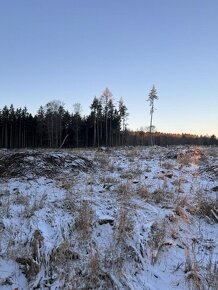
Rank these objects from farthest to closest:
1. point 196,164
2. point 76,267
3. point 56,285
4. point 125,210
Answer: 1. point 196,164
2. point 125,210
3. point 76,267
4. point 56,285

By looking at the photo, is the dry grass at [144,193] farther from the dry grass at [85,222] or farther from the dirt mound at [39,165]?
the dirt mound at [39,165]

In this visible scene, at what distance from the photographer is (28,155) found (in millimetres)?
8930

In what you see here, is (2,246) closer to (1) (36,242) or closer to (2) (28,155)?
(1) (36,242)

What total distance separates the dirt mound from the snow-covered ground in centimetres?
38

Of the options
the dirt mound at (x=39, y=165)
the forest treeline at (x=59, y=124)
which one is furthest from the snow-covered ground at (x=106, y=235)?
the forest treeline at (x=59, y=124)

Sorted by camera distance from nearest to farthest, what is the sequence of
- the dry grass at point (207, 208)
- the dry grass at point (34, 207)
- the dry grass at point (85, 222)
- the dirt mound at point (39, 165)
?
1. the dry grass at point (85, 222)
2. the dry grass at point (34, 207)
3. the dry grass at point (207, 208)
4. the dirt mound at point (39, 165)

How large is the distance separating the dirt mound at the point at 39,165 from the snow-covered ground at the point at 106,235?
1.25 ft

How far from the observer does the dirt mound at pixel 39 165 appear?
7.62m

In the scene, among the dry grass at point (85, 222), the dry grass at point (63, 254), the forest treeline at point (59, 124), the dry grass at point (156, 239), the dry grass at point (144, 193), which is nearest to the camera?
the dry grass at point (63, 254)

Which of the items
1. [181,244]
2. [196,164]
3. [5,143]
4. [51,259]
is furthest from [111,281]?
[5,143]

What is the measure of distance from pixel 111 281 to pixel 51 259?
2.69 ft

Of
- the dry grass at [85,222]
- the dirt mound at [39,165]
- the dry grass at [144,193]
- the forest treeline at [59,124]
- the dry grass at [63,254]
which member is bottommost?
the dry grass at [63,254]

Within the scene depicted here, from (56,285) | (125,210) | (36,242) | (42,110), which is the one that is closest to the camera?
(56,285)

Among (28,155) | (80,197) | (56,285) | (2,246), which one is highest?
(28,155)
